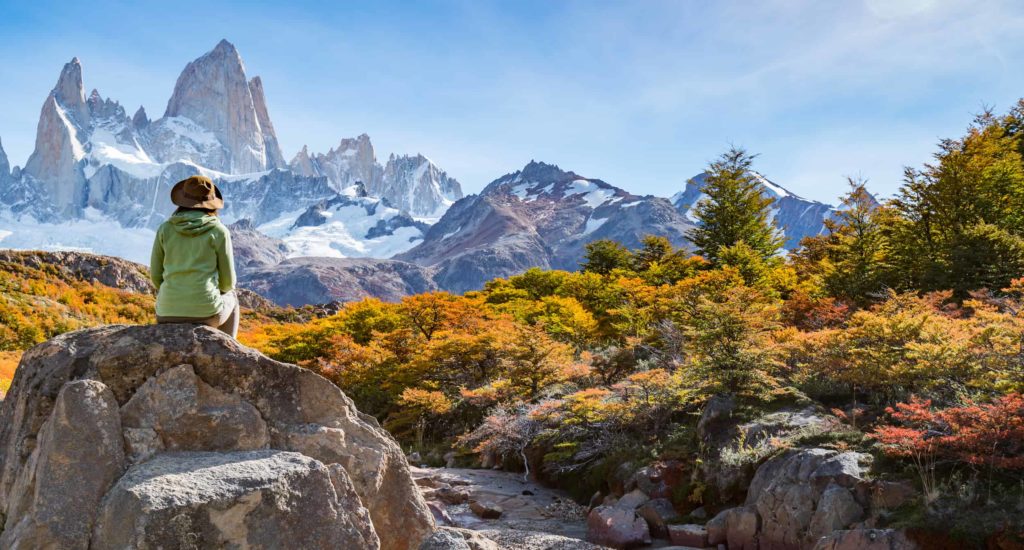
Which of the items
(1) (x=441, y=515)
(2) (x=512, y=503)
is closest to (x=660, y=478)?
(2) (x=512, y=503)

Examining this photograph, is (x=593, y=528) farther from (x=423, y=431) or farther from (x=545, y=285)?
(x=545, y=285)

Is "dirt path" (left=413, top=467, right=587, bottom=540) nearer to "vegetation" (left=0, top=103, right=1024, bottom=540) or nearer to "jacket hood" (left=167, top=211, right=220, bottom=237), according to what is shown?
"vegetation" (left=0, top=103, right=1024, bottom=540)

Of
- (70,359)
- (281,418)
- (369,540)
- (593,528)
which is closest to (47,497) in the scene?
(70,359)

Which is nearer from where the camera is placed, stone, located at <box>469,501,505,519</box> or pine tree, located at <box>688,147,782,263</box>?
stone, located at <box>469,501,505,519</box>

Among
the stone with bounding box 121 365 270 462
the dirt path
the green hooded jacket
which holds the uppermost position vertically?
the green hooded jacket

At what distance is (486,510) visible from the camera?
10.5 meters

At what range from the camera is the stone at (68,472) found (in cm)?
368

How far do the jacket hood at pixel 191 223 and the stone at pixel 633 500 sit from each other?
7.51 meters

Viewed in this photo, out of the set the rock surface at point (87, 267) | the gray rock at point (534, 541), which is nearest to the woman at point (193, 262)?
the gray rock at point (534, 541)

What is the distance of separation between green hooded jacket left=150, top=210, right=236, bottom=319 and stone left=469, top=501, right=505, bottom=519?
6.99 meters

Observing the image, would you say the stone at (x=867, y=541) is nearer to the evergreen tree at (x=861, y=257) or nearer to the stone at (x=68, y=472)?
the stone at (x=68, y=472)

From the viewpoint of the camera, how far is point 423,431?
19000 mm

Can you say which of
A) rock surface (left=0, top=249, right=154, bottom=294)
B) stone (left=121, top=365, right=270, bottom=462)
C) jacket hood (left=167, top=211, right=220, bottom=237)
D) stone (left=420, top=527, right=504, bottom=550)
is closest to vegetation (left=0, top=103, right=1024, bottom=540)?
stone (left=420, top=527, right=504, bottom=550)

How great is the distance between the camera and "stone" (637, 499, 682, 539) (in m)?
8.95
